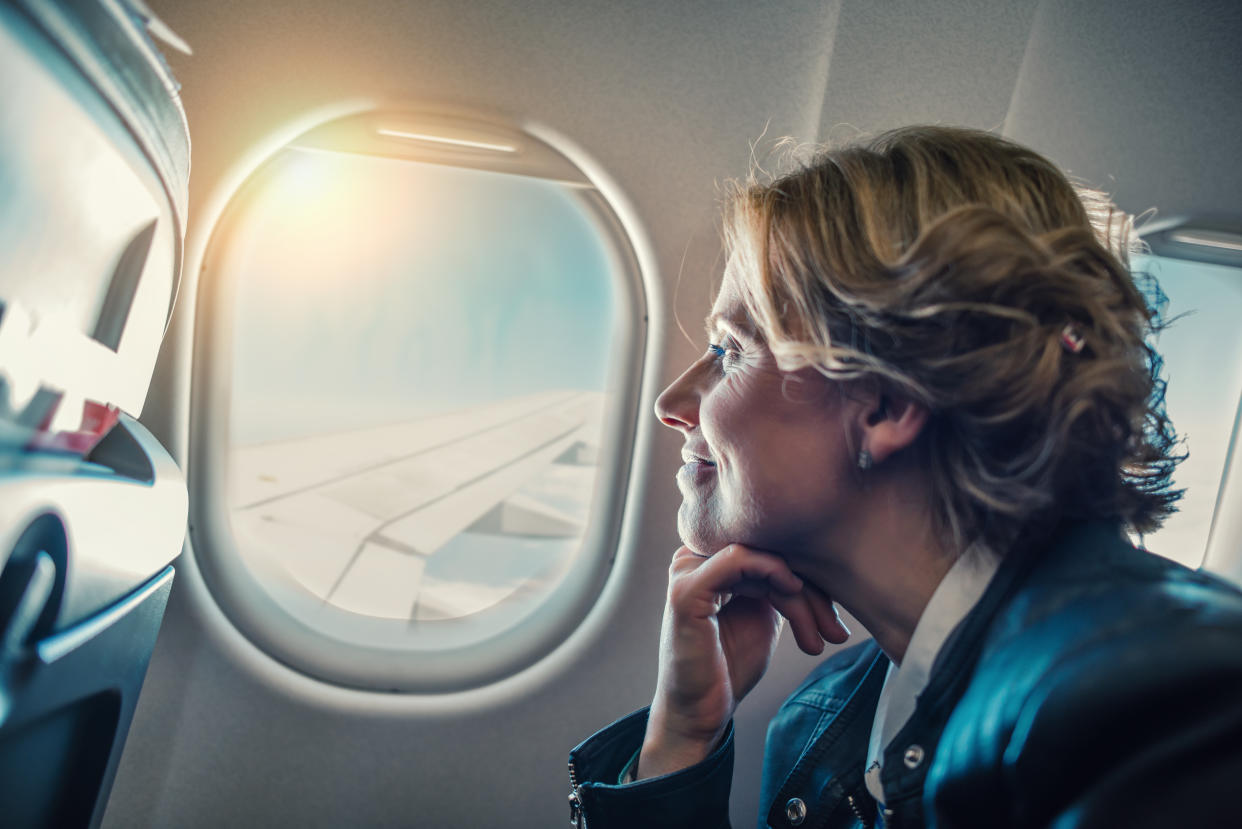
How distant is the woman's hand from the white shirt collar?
21 cm

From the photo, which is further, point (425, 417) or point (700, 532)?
point (425, 417)

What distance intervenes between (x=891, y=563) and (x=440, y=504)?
3.85 feet

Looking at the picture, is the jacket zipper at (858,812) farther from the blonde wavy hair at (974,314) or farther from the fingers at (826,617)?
the blonde wavy hair at (974,314)

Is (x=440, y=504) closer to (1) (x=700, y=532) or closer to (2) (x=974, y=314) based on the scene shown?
(1) (x=700, y=532)

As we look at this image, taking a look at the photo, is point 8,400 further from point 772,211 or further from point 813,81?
point 813,81

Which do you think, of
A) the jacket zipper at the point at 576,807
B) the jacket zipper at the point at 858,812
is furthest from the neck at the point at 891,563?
the jacket zipper at the point at 576,807

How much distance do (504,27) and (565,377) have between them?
30.9 inches

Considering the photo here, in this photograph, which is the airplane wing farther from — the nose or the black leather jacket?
the black leather jacket

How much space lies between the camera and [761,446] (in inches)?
43.4

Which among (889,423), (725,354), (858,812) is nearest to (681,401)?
(725,354)

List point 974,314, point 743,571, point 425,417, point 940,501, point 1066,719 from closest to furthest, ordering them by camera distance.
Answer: point 1066,719 → point 974,314 → point 940,501 → point 743,571 → point 425,417

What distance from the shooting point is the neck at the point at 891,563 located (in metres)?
1.07

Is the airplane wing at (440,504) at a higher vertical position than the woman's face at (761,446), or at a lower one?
lower

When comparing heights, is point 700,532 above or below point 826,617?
above
